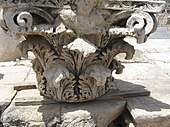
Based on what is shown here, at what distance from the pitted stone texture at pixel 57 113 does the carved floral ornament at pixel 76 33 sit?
6 centimetres

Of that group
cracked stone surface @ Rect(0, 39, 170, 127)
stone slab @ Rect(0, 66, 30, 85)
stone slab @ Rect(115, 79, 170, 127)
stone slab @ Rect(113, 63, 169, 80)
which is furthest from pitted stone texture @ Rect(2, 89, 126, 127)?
stone slab @ Rect(113, 63, 169, 80)

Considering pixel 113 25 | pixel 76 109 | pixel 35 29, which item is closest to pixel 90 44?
pixel 113 25

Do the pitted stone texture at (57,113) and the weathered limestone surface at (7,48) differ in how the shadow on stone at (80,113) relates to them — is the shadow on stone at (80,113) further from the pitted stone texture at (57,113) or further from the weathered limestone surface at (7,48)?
the weathered limestone surface at (7,48)

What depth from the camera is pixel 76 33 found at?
161 centimetres

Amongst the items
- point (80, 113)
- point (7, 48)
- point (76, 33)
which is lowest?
point (80, 113)

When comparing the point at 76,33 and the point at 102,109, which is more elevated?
the point at 76,33

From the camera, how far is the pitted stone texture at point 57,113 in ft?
5.53

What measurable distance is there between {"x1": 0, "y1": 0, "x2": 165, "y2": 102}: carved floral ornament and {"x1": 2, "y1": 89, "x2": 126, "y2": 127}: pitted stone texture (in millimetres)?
64

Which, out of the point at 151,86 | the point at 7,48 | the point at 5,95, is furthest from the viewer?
the point at 7,48

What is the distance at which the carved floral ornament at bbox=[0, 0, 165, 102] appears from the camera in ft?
5.06

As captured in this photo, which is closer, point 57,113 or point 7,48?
point 57,113

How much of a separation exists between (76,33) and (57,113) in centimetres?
50

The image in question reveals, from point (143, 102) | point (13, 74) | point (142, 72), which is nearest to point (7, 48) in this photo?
point (13, 74)

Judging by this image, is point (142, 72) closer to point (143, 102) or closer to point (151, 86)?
point (151, 86)
